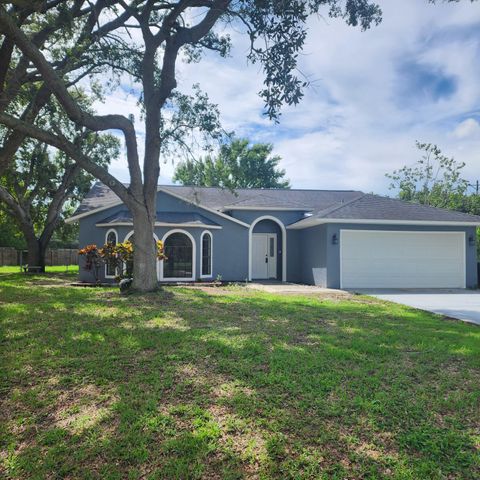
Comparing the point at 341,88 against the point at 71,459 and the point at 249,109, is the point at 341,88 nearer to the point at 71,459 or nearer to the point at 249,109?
the point at 249,109

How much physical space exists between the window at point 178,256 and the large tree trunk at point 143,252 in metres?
5.31

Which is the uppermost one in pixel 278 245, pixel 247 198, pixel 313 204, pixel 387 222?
pixel 247 198

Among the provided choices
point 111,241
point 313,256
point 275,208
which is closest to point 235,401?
point 313,256

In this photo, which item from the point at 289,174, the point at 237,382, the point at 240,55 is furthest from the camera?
the point at 289,174

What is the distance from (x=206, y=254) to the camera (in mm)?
16969

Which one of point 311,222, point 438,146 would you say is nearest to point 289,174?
point 438,146

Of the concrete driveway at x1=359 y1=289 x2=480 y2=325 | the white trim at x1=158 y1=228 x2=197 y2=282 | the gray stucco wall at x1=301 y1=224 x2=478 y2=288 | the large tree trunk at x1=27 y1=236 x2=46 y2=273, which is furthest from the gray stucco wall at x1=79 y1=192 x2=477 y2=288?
the large tree trunk at x1=27 y1=236 x2=46 y2=273

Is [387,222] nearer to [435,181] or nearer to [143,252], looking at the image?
[143,252]

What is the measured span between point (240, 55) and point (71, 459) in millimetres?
10887

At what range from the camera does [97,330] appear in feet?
20.8

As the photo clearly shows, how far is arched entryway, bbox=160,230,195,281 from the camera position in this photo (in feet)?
53.3

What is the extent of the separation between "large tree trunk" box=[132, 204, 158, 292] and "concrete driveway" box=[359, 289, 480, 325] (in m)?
7.10

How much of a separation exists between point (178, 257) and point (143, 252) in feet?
18.1

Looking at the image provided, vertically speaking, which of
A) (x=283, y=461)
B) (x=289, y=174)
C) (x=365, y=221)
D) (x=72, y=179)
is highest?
(x=289, y=174)
